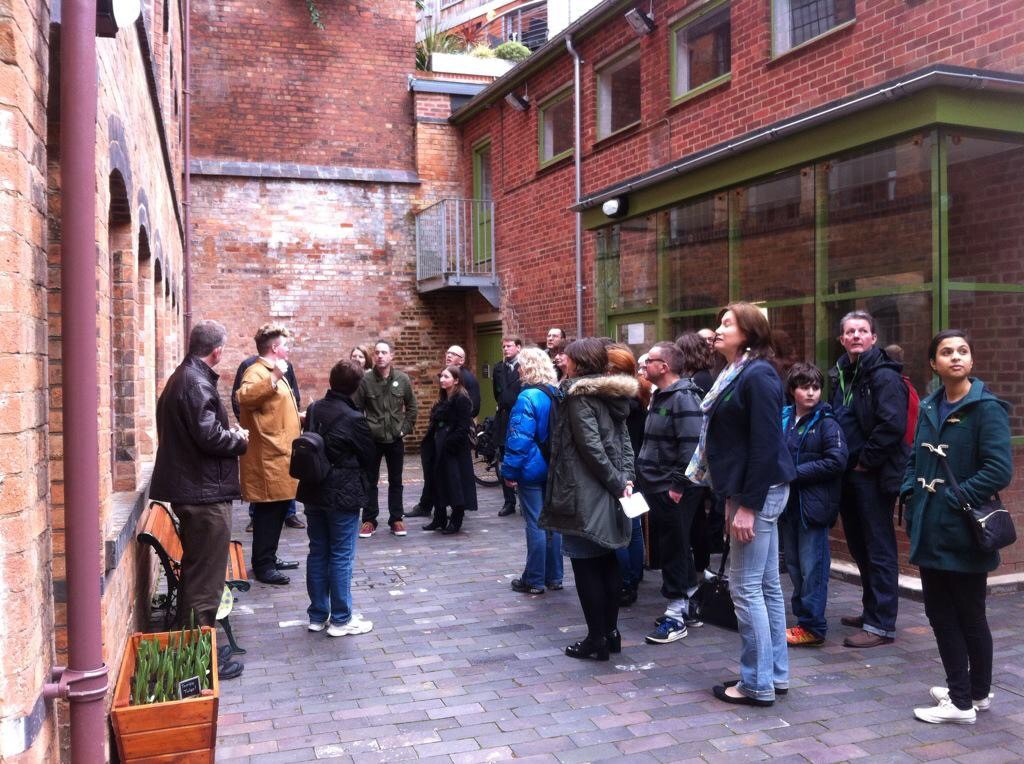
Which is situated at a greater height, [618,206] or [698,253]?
[618,206]

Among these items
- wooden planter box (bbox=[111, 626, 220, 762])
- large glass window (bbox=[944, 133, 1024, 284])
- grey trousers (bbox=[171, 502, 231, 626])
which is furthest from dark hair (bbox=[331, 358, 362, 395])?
large glass window (bbox=[944, 133, 1024, 284])

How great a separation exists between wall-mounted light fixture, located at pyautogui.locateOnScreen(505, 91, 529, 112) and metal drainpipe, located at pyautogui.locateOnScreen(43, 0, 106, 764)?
Result: 12.0m

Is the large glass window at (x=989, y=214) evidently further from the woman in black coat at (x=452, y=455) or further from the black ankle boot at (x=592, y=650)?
the woman in black coat at (x=452, y=455)

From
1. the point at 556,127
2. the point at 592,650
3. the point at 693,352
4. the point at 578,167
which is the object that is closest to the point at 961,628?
the point at 592,650

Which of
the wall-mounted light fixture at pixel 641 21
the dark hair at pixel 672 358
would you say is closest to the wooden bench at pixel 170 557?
the dark hair at pixel 672 358

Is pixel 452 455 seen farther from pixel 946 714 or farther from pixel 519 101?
pixel 519 101

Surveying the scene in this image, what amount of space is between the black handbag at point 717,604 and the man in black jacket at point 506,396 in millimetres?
3416

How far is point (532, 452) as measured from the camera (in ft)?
21.4

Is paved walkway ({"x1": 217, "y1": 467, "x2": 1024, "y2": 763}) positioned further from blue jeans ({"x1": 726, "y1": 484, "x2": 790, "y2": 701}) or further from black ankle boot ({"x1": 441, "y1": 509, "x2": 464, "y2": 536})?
black ankle boot ({"x1": 441, "y1": 509, "x2": 464, "y2": 536})

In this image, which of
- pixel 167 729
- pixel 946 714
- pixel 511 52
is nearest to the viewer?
pixel 167 729

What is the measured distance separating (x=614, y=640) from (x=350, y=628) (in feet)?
5.46

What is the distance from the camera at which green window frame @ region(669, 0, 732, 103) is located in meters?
9.70

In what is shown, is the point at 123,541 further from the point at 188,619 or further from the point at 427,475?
the point at 427,475

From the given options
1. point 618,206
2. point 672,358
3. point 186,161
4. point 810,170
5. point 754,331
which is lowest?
point 672,358
